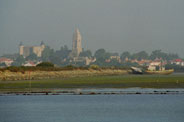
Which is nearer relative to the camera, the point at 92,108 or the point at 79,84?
the point at 92,108

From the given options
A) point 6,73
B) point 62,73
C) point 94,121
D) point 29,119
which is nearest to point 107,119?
point 94,121

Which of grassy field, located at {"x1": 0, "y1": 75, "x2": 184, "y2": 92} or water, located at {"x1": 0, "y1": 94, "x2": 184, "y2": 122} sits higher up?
grassy field, located at {"x1": 0, "y1": 75, "x2": 184, "y2": 92}

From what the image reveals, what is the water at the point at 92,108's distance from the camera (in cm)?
3959

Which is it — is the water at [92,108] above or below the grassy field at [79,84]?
below

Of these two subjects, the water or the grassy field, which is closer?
the water

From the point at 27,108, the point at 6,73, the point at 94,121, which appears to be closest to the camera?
the point at 94,121

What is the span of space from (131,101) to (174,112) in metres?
10.5

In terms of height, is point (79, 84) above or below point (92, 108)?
above

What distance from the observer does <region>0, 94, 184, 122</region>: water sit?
1559 inches

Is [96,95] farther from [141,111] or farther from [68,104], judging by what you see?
[141,111]

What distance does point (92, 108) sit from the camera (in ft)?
154

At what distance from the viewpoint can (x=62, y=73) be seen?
132625 millimetres

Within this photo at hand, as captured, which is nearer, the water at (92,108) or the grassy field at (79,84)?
the water at (92,108)

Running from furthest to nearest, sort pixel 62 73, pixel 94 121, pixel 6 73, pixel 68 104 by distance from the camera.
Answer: pixel 62 73 < pixel 6 73 < pixel 68 104 < pixel 94 121
